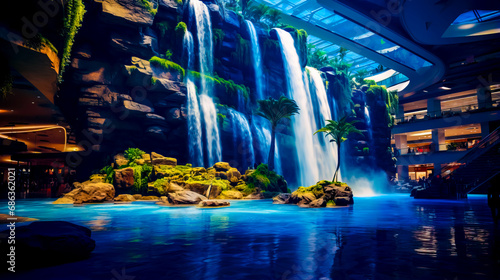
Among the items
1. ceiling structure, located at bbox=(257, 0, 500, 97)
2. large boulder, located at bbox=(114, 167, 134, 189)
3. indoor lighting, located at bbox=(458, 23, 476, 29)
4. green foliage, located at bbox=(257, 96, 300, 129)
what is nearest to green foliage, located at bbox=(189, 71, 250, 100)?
green foliage, located at bbox=(257, 96, 300, 129)

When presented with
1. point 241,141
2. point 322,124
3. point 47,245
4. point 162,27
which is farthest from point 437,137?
point 47,245

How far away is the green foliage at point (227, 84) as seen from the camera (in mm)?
31859

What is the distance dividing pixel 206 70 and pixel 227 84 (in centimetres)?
266

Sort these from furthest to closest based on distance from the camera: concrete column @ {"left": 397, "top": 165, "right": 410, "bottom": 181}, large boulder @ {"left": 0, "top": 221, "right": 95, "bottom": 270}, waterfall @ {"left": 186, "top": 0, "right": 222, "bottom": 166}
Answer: concrete column @ {"left": 397, "top": 165, "right": 410, "bottom": 181}
waterfall @ {"left": 186, "top": 0, "right": 222, "bottom": 166}
large boulder @ {"left": 0, "top": 221, "right": 95, "bottom": 270}

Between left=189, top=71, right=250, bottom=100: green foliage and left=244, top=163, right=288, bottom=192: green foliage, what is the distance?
10.6 m

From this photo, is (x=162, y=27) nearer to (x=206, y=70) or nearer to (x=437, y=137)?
(x=206, y=70)

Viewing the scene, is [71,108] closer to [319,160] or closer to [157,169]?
[157,169]

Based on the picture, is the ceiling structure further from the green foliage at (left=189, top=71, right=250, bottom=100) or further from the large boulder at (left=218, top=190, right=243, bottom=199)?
the large boulder at (left=218, top=190, right=243, bottom=199)

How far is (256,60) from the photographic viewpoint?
125 ft

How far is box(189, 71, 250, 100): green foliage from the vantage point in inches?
1254

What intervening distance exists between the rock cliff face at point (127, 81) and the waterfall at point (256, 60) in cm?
959

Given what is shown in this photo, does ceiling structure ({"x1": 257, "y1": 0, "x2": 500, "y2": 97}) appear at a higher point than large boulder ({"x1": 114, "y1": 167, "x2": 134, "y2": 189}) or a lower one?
higher

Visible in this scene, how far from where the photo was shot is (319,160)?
4100cm

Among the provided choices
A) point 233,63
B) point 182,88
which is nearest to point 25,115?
point 182,88
